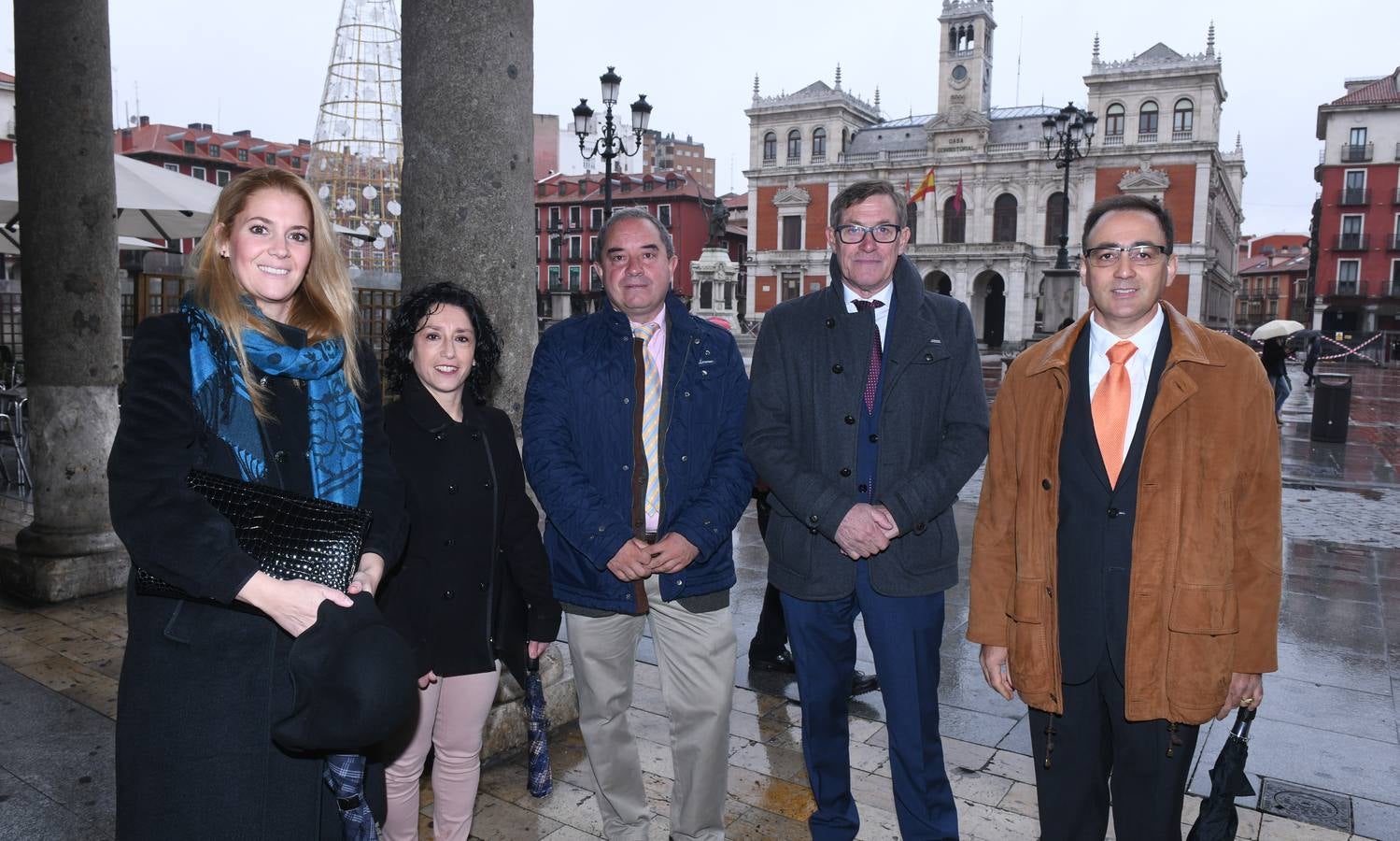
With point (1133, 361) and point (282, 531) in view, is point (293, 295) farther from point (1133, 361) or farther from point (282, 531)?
A: point (1133, 361)

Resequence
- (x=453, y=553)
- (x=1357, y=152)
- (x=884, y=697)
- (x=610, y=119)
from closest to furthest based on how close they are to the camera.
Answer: (x=453, y=553) → (x=884, y=697) → (x=610, y=119) → (x=1357, y=152)

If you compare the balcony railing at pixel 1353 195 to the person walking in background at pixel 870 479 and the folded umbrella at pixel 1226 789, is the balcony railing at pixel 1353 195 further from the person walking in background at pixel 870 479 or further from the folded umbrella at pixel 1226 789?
the folded umbrella at pixel 1226 789

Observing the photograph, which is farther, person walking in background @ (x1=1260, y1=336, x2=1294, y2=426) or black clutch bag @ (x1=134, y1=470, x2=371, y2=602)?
person walking in background @ (x1=1260, y1=336, x2=1294, y2=426)

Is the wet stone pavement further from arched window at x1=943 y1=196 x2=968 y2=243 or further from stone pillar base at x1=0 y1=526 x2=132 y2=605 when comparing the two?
arched window at x1=943 y1=196 x2=968 y2=243

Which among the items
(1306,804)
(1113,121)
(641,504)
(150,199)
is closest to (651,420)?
(641,504)

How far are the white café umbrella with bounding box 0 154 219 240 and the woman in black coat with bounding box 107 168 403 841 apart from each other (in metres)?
6.39

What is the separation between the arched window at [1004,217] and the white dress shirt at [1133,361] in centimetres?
5110

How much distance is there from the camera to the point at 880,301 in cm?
289

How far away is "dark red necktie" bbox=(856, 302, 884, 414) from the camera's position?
2846 millimetres

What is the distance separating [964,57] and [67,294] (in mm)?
55240

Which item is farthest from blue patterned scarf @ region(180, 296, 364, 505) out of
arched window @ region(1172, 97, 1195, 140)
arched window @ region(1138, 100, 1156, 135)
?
arched window @ region(1138, 100, 1156, 135)

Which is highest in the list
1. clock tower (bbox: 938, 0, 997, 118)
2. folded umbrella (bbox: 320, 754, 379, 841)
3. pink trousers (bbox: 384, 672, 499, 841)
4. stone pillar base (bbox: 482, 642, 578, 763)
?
clock tower (bbox: 938, 0, 997, 118)

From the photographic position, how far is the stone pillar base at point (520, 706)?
11.0 ft

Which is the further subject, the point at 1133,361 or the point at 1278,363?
the point at 1278,363
